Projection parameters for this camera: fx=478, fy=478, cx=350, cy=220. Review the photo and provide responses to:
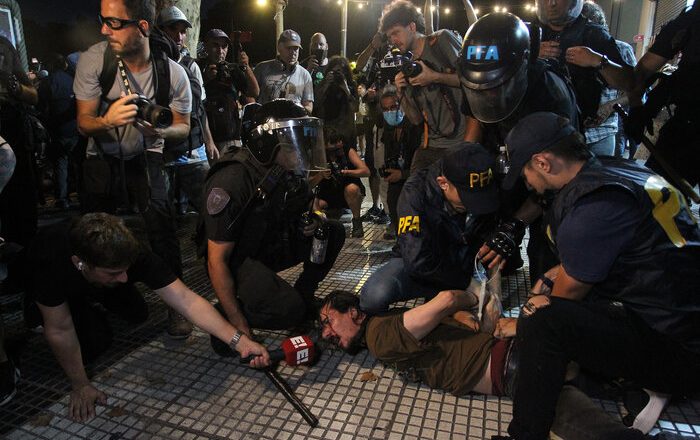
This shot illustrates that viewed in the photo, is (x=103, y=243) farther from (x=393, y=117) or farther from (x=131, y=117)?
(x=393, y=117)

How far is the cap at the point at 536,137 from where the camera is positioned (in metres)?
1.95

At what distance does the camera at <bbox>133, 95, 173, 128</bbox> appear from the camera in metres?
2.47

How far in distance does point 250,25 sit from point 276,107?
4126 centimetres

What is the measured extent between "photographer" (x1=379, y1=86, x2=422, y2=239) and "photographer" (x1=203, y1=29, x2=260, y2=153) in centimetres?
146

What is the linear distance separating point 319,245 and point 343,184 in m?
1.99

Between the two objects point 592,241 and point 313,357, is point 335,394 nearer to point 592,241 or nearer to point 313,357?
point 313,357

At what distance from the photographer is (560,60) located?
2.97 meters

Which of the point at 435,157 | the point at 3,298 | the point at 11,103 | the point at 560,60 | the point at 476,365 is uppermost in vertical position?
the point at 560,60

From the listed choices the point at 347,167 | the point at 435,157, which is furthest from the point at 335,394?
the point at 347,167

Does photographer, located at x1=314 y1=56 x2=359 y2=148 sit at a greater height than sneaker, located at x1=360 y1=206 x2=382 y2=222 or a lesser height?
greater

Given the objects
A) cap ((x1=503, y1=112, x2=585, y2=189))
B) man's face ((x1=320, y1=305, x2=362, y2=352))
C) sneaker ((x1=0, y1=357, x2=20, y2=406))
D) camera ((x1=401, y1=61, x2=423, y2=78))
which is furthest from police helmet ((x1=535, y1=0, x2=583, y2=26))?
sneaker ((x1=0, y1=357, x2=20, y2=406))

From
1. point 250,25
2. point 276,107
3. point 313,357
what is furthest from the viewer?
point 250,25

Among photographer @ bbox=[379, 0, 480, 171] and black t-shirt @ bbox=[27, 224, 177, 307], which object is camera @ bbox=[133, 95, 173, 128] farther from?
photographer @ bbox=[379, 0, 480, 171]

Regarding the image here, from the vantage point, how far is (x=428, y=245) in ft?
8.66
